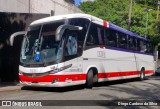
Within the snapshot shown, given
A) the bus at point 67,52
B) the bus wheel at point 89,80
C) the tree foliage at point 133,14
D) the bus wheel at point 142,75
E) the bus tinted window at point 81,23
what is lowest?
the bus wheel at point 142,75

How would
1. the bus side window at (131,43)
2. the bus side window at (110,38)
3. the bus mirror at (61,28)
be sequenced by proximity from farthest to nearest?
the bus side window at (131,43)
the bus side window at (110,38)
the bus mirror at (61,28)

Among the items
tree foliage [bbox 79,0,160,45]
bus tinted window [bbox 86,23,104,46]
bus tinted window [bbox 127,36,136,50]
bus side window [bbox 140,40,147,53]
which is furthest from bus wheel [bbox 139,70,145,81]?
tree foliage [bbox 79,0,160,45]

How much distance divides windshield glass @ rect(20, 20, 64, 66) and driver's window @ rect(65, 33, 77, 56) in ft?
1.37

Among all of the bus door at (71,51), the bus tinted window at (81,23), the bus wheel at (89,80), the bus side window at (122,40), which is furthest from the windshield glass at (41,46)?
the bus side window at (122,40)

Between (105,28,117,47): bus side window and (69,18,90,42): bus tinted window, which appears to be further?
(105,28,117,47): bus side window

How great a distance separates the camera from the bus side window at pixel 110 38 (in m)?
17.5

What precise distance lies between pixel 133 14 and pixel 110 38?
104 feet

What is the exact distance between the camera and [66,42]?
14055 millimetres

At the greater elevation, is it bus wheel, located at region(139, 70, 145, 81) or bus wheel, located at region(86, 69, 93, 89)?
bus wheel, located at region(86, 69, 93, 89)

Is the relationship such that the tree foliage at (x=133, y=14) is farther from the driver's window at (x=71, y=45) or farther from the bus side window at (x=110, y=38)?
the driver's window at (x=71, y=45)

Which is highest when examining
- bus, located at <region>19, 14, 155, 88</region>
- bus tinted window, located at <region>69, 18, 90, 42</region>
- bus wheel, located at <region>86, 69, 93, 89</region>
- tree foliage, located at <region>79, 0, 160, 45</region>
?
tree foliage, located at <region>79, 0, 160, 45</region>

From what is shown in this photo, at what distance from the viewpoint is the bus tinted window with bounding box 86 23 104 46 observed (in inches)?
618

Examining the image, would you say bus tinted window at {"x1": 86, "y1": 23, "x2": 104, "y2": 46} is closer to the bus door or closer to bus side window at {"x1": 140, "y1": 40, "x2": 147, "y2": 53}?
the bus door

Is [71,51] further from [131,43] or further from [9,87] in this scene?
[131,43]
